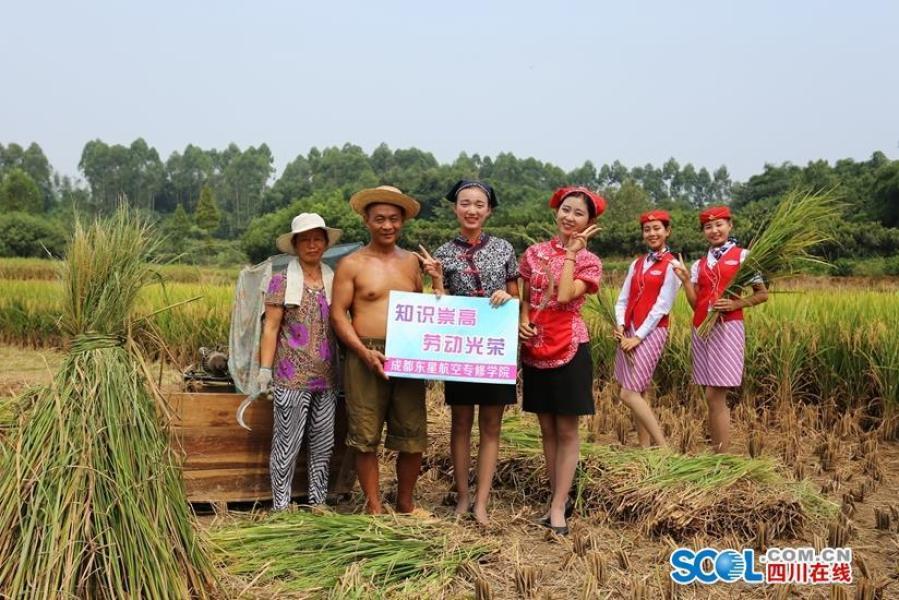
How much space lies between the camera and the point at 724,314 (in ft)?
13.3

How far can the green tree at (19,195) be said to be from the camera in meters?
41.2

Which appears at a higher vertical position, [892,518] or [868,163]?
[868,163]

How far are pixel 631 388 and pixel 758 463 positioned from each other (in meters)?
0.81

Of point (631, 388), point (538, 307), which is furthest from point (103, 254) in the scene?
point (631, 388)

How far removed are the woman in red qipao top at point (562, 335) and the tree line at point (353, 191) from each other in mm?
481

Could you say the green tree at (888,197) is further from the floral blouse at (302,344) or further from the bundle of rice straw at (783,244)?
the floral blouse at (302,344)

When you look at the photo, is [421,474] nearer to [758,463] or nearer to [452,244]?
[452,244]

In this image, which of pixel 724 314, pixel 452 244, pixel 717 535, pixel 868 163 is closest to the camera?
pixel 717 535

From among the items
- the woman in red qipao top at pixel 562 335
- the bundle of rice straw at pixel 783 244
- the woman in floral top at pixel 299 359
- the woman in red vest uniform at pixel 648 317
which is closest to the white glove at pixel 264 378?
the woman in floral top at pixel 299 359

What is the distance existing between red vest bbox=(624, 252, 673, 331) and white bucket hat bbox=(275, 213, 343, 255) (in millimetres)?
1689

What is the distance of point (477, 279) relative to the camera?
10.9 feet

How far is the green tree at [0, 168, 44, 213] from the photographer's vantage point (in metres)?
41.2

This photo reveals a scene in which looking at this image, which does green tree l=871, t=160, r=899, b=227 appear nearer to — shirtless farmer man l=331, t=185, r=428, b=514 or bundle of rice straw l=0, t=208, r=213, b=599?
shirtless farmer man l=331, t=185, r=428, b=514

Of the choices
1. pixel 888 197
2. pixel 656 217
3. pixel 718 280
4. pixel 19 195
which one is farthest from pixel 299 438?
pixel 19 195
